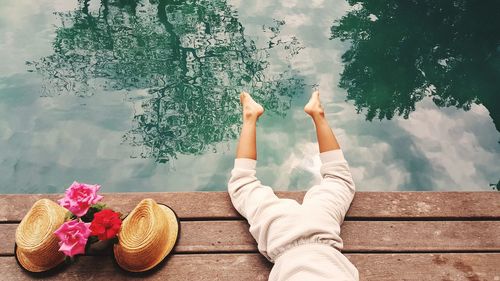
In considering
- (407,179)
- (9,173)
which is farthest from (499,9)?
(9,173)

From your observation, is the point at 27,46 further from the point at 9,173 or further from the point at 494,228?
the point at 494,228

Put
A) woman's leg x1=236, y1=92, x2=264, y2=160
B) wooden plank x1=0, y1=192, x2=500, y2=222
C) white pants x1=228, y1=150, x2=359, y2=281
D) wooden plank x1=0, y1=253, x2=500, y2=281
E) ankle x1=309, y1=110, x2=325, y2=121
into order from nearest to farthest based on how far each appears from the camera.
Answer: white pants x1=228, y1=150, x2=359, y2=281 < wooden plank x1=0, y1=253, x2=500, y2=281 < wooden plank x1=0, y1=192, x2=500, y2=222 < woman's leg x1=236, y1=92, x2=264, y2=160 < ankle x1=309, y1=110, x2=325, y2=121

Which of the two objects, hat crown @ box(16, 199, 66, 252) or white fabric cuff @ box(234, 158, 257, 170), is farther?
white fabric cuff @ box(234, 158, 257, 170)

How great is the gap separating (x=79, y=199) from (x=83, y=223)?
5.2 inches

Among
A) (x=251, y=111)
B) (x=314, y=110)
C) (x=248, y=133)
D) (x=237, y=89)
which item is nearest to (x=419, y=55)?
(x=237, y=89)

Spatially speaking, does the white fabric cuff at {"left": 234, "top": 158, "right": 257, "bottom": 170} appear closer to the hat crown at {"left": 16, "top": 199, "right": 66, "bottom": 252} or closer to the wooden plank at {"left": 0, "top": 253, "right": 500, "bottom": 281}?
the wooden plank at {"left": 0, "top": 253, "right": 500, "bottom": 281}

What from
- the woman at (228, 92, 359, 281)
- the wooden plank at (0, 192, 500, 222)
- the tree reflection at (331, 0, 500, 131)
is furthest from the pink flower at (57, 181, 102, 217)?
the tree reflection at (331, 0, 500, 131)

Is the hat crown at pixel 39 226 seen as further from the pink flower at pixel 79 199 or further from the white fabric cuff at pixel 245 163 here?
the white fabric cuff at pixel 245 163

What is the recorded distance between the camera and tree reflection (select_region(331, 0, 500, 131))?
4.63 meters

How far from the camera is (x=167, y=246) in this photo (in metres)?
2.04

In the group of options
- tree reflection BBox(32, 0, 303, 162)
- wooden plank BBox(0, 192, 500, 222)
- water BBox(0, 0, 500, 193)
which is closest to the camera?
wooden plank BBox(0, 192, 500, 222)

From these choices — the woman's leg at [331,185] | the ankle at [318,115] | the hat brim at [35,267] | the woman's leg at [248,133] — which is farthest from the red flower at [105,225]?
the ankle at [318,115]

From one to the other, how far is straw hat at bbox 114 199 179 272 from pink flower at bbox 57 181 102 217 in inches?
→ 7.9

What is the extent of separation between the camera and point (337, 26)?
5516 mm
